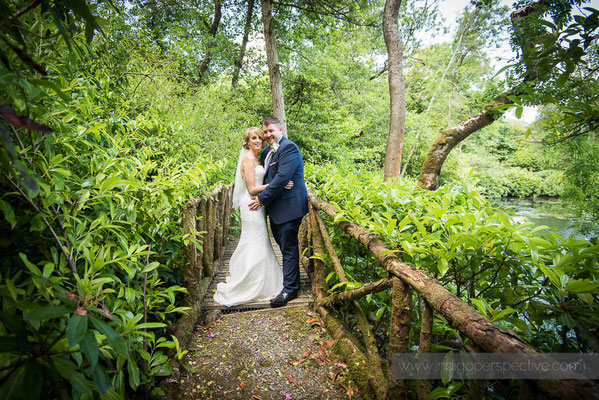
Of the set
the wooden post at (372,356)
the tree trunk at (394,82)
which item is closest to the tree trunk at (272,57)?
the tree trunk at (394,82)

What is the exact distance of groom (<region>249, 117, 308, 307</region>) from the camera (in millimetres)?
3045

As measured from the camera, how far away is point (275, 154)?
322cm

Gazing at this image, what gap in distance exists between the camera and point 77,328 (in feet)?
2.34

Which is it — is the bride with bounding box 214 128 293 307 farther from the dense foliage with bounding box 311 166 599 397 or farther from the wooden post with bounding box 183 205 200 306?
the dense foliage with bounding box 311 166 599 397

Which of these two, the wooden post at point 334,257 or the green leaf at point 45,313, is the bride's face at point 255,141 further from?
the green leaf at point 45,313

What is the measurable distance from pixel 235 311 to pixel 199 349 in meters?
0.82

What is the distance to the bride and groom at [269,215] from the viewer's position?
309 cm

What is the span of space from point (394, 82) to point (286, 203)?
4.52 meters

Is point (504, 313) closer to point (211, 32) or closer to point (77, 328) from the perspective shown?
point (77, 328)

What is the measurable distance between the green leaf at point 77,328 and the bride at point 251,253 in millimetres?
2468

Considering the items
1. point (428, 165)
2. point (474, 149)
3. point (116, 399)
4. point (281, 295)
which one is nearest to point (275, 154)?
point (281, 295)

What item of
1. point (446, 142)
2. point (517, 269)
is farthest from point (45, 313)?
point (446, 142)

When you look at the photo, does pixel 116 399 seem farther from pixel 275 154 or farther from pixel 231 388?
pixel 275 154

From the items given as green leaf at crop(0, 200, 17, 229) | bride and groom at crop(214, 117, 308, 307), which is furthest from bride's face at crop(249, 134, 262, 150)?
green leaf at crop(0, 200, 17, 229)
